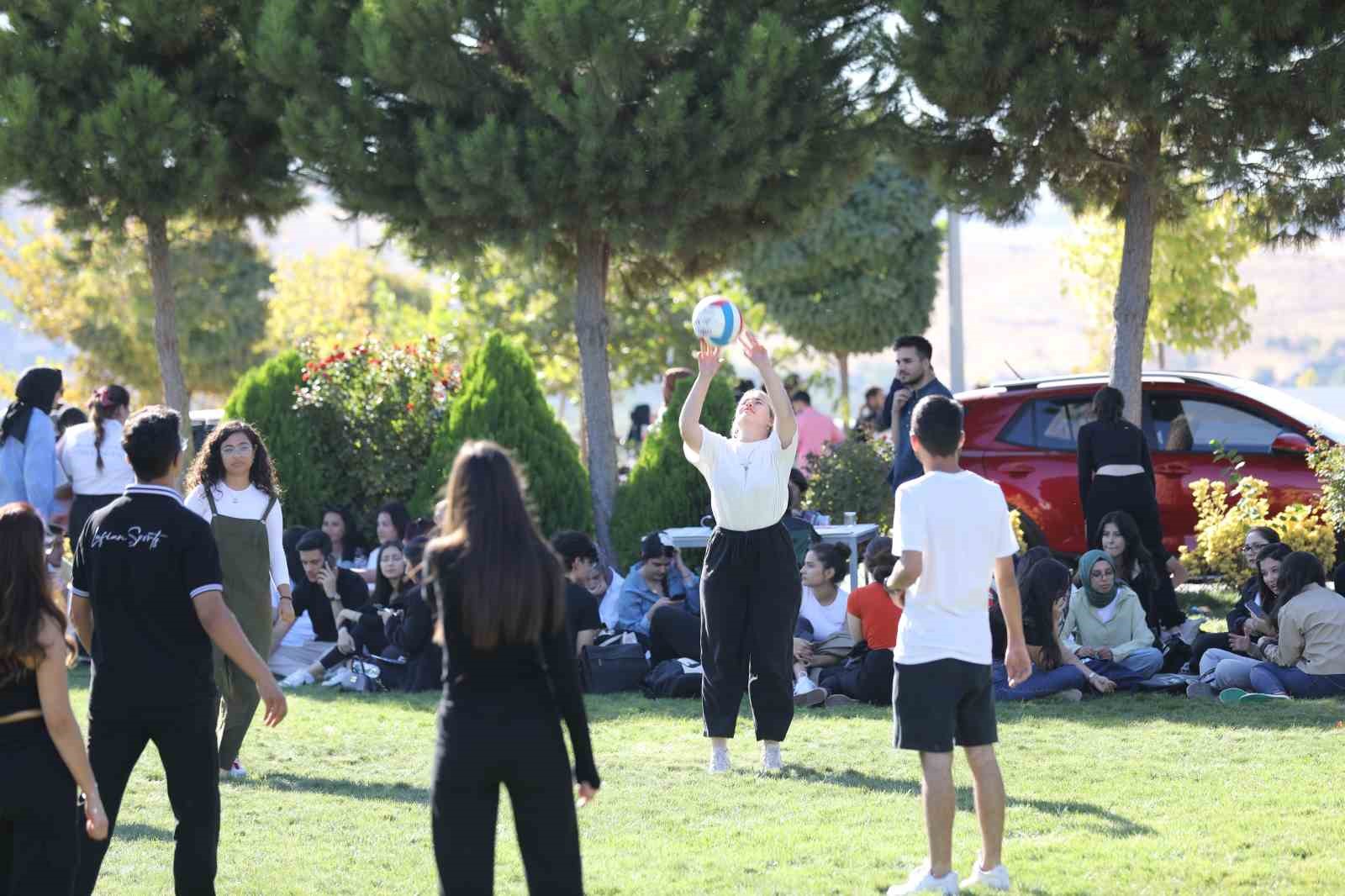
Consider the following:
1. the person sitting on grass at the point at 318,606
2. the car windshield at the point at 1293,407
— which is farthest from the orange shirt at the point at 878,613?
the car windshield at the point at 1293,407

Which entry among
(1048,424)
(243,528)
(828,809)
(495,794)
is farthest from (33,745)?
(1048,424)

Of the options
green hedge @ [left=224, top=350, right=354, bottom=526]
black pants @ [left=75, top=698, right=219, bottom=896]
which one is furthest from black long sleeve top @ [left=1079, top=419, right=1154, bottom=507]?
black pants @ [left=75, top=698, right=219, bottom=896]

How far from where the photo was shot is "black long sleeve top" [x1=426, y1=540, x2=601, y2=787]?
4.25m

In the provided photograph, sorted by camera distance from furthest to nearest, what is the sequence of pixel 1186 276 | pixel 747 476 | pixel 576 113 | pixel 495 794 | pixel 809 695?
pixel 1186 276 < pixel 576 113 < pixel 809 695 < pixel 747 476 < pixel 495 794

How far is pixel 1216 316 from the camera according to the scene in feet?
92.5

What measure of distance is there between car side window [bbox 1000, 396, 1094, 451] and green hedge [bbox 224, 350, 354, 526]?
5974mm

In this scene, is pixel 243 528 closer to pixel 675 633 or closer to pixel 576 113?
pixel 675 633

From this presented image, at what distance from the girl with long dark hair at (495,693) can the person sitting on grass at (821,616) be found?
614 cm

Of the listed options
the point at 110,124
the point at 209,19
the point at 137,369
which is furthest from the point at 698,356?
the point at 137,369

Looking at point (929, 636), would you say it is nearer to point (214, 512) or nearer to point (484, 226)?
point (214, 512)

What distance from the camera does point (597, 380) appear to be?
50.4 ft

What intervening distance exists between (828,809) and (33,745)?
361cm

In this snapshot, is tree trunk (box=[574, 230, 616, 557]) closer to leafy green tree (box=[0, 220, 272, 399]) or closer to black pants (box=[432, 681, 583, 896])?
black pants (box=[432, 681, 583, 896])

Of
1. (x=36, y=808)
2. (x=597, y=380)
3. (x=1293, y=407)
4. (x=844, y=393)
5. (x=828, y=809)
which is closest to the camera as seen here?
(x=36, y=808)
